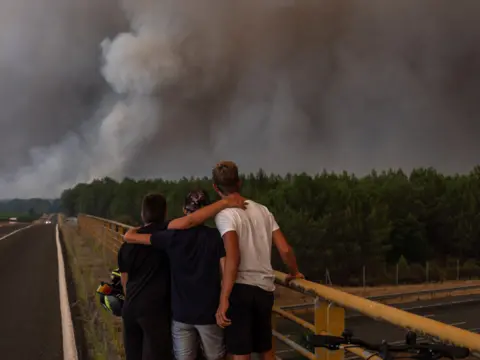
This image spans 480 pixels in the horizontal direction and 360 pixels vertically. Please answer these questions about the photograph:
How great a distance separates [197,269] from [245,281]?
0.26m

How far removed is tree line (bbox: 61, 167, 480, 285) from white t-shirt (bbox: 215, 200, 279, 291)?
57841mm

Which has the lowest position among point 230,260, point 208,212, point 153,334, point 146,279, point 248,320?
point 153,334

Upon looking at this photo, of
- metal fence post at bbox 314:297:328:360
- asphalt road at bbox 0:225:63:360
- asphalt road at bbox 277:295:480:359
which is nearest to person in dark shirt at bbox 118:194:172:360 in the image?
metal fence post at bbox 314:297:328:360

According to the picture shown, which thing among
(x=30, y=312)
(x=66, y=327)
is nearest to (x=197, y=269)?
(x=66, y=327)

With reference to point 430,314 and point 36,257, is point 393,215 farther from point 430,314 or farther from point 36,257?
point 36,257

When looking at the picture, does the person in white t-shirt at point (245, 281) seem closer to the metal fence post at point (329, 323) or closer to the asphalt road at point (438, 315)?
the metal fence post at point (329, 323)

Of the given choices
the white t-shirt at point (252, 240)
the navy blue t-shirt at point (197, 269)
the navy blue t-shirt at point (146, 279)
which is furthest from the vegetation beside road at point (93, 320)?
the white t-shirt at point (252, 240)

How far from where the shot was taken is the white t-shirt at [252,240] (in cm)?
255

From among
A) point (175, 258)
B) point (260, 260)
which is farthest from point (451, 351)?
point (175, 258)

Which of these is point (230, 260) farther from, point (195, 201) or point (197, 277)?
point (195, 201)

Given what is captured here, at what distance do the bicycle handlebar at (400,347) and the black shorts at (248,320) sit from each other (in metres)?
1.08

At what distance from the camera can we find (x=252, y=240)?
261cm

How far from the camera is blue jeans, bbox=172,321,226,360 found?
9.03ft

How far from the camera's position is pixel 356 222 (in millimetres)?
67250
